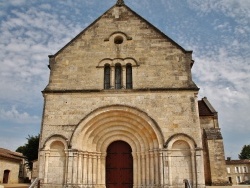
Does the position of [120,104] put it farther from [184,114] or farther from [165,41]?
[165,41]

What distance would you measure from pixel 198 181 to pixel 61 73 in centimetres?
843

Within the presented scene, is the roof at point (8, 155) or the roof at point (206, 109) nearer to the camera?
the roof at point (206, 109)

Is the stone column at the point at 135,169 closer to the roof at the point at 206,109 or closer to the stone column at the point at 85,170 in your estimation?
the stone column at the point at 85,170

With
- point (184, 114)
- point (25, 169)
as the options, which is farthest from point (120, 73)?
point (25, 169)

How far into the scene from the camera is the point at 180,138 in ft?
39.3

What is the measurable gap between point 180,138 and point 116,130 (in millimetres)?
3200

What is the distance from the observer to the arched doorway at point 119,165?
1284 cm

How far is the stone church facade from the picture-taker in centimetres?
1193

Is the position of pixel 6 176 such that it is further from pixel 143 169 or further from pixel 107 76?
pixel 143 169

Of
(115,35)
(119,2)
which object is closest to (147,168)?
(115,35)

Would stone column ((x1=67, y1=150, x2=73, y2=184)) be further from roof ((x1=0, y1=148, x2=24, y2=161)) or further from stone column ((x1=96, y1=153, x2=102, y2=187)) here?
roof ((x1=0, y1=148, x2=24, y2=161))

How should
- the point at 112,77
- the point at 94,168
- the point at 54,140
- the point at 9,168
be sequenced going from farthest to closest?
the point at 9,168 → the point at 112,77 → the point at 94,168 → the point at 54,140

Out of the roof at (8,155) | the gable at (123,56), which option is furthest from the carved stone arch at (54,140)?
the roof at (8,155)

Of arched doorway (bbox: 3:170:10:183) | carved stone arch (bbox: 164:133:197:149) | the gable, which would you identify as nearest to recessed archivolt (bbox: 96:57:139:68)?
the gable
